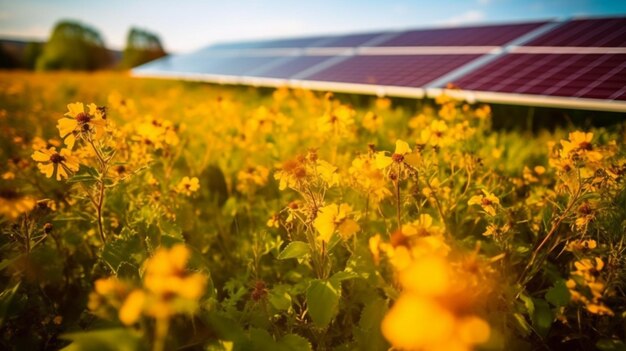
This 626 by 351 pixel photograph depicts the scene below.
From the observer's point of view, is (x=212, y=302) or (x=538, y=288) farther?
(x=538, y=288)

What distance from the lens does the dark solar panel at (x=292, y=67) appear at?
741 cm

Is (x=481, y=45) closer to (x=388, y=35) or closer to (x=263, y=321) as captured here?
(x=388, y=35)

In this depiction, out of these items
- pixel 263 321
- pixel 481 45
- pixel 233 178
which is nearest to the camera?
pixel 263 321

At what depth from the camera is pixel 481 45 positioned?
21.2 feet

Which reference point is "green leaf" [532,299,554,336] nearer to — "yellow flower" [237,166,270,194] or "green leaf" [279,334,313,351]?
"green leaf" [279,334,313,351]

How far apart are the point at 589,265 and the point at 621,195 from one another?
80 centimetres

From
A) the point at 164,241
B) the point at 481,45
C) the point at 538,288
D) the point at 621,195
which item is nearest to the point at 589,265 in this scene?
the point at 538,288

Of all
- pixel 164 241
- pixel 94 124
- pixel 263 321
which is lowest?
pixel 263 321

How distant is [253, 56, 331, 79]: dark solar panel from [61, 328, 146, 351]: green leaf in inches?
252

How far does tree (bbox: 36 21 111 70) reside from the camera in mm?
31766

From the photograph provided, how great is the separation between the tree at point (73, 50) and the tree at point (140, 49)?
234 inches

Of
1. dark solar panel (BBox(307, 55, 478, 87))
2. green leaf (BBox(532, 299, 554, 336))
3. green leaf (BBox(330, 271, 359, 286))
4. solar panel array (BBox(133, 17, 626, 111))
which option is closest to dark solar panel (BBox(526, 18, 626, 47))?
solar panel array (BBox(133, 17, 626, 111))

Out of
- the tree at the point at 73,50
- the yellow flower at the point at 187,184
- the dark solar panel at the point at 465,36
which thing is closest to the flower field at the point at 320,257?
the yellow flower at the point at 187,184

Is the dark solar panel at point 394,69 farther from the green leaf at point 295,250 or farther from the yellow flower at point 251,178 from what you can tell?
the green leaf at point 295,250
